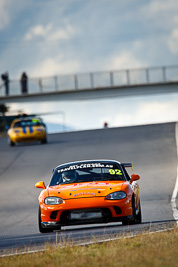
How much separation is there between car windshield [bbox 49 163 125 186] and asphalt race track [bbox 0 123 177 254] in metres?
0.87

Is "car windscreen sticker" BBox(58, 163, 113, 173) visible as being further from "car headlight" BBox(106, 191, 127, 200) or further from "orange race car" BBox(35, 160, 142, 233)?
"car headlight" BBox(106, 191, 127, 200)

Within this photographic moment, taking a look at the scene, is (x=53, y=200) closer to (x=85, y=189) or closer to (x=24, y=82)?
(x=85, y=189)

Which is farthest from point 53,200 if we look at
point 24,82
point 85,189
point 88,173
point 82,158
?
point 24,82

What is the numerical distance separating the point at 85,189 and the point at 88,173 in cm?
112

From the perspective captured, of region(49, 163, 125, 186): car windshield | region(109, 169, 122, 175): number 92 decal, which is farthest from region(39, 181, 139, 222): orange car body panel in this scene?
region(109, 169, 122, 175): number 92 decal

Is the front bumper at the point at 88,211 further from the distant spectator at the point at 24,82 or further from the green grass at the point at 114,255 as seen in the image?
the distant spectator at the point at 24,82

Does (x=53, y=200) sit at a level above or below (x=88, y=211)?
above

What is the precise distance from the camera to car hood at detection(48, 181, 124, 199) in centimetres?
1093

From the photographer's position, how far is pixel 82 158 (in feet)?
93.5

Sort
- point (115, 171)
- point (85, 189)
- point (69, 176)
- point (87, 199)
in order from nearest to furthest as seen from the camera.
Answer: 1. point (87, 199)
2. point (85, 189)
3. point (69, 176)
4. point (115, 171)

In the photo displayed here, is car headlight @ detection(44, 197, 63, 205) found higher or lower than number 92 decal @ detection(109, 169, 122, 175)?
lower

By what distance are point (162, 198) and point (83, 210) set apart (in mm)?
7032

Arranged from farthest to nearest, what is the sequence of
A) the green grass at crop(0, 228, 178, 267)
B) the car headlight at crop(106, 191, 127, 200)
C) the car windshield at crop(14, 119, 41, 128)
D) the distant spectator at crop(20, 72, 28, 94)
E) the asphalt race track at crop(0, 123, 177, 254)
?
the distant spectator at crop(20, 72, 28, 94)
the car windshield at crop(14, 119, 41, 128)
the asphalt race track at crop(0, 123, 177, 254)
the car headlight at crop(106, 191, 127, 200)
the green grass at crop(0, 228, 178, 267)

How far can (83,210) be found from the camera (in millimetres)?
10703
